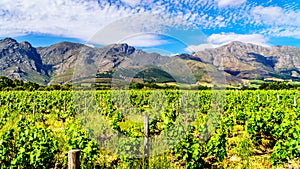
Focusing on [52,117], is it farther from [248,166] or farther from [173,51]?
[248,166]

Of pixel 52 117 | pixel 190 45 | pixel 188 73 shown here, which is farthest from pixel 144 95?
pixel 190 45

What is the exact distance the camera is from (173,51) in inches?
401

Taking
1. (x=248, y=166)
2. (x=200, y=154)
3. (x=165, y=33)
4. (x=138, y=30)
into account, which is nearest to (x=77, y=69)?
(x=138, y=30)

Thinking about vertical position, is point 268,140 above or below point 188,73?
below

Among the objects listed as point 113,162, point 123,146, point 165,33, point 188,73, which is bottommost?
point 113,162

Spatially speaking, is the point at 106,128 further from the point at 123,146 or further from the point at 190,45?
the point at 190,45

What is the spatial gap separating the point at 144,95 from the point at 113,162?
2160 centimetres

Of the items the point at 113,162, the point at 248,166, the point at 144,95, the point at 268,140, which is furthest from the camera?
the point at 144,95

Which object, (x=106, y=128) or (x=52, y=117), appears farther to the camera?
(x=52, y=117)

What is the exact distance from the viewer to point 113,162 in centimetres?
800

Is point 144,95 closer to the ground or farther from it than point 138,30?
closer to the ground

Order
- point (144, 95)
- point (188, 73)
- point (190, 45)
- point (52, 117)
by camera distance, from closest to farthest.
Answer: point (190, 45), point (188, 73), point (52, 117), point (144, 95)

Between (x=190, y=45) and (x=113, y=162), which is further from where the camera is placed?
(x=190, y=45)

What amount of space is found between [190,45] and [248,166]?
14.4 ft
